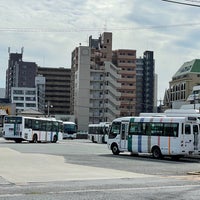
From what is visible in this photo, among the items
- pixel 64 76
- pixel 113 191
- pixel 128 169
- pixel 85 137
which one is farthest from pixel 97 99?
pixel 113 191

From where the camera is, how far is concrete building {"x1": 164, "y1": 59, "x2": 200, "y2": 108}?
16500 cm

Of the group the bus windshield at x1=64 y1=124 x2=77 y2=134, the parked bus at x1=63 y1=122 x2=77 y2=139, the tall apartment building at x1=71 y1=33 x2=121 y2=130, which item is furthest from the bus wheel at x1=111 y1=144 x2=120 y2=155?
the tall apartment building at x1=71 y1=33 x2=121 y2=130

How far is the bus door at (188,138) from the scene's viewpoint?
2891cm

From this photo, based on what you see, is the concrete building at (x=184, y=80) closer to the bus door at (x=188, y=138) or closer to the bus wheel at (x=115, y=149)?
the bus wheel at (x=115, y=149)

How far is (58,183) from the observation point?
50.6 ft

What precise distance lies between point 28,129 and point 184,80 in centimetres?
12557

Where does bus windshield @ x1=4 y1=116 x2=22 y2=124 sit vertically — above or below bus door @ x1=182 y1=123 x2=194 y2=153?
above

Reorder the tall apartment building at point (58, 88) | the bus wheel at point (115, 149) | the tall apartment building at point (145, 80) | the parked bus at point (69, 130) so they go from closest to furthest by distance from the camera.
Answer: the bus wheel at point (115, 149) → the parked bus at point (69, 130) → the tall apartment building at point (58, 88) → the tall apartment building at point (145, 80)

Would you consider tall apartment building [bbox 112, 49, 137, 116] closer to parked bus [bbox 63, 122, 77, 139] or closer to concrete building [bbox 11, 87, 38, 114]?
concrete building [bbox 11, 87, 38, 114]

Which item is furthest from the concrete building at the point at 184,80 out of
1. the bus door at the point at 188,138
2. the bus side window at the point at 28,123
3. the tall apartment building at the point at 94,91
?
the bus door at the point at 188,138

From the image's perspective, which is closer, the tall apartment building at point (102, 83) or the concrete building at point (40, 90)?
the tall apartment building at point (102, 83)

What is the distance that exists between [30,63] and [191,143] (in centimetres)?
15639

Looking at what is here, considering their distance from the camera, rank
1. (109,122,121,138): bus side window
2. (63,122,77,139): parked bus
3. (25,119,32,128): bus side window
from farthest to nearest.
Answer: (63,122,77,139): parked bus, (25,119,32,128): bus side window, (109,122,121,138): bus side window

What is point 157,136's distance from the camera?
99.2 feet
